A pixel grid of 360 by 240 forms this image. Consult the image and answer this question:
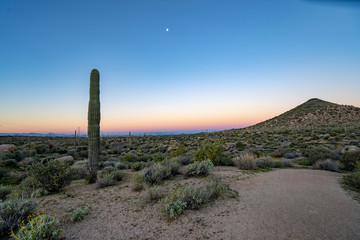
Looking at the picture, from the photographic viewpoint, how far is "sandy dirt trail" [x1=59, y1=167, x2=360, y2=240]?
3492mm

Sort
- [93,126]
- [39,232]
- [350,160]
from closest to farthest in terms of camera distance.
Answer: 1. [39,232]
2. [93,126]
3. [350,160]

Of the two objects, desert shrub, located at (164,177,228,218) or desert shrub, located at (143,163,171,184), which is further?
desert shrub, located at (143,163,171,184)

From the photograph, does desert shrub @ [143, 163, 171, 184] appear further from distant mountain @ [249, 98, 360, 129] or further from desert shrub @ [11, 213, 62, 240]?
distant mountain @ [249, 98, 360, 129]

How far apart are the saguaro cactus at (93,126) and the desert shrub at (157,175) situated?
2780 mm

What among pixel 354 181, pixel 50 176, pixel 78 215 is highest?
pixel 50 176

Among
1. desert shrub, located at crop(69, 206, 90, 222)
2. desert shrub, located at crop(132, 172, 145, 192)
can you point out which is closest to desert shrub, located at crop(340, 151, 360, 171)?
desert shrub, located at crop(132, 172, 145, 192)

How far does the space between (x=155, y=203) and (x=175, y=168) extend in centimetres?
306

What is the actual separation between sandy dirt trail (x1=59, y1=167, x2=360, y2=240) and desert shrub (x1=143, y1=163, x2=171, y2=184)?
109 centimetres

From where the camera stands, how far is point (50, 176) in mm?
6629

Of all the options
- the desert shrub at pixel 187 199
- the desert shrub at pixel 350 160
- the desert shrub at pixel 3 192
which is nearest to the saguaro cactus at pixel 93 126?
the desert shrub at pixel 3 192

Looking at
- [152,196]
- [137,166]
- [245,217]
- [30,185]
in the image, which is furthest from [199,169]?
[30,185]

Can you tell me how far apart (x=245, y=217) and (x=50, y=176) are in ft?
24.1

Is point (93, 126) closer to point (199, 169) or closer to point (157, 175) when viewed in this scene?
point (157, 175)

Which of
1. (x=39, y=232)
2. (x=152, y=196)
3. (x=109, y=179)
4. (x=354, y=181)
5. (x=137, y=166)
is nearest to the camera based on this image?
(x=39, y=232)
